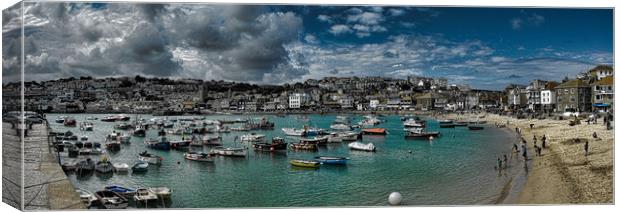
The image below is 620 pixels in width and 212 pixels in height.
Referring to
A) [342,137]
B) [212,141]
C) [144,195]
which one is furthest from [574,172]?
[342,137]

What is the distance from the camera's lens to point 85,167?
1119 cm

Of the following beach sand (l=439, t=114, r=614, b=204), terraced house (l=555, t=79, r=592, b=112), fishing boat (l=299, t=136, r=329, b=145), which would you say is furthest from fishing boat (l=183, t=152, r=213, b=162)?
terraced house (l=555, t=79, r=592, b=112)

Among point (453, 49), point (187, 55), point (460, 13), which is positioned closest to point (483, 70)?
point (453, 49)

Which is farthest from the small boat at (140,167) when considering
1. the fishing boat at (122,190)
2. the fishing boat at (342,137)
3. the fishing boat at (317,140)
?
the fishing boat at (342,137)

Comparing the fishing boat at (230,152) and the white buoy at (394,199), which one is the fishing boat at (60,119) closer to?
the white buoy at (394,199)

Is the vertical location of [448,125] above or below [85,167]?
above

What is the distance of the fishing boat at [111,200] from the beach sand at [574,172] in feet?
21.2

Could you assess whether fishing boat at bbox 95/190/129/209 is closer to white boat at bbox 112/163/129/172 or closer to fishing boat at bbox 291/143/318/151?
white boat at bbox 112/163/129/172

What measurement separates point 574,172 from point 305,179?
5535 mm

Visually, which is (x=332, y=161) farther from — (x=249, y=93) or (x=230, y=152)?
(x=249, y=93)

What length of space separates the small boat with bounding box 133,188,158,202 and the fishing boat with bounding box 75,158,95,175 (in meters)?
1.59

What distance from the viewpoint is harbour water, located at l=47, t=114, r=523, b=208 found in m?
10.3

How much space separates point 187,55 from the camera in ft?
33.3

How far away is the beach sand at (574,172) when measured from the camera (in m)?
10.0
